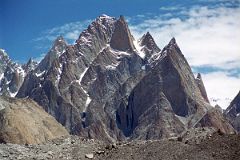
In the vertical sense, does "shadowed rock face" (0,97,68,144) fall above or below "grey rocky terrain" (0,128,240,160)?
above

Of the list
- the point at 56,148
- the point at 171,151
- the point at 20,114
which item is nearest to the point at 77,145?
the point at 56,148

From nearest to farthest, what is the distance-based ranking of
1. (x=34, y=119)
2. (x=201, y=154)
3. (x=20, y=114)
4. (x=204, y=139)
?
1. (x=201, y=154)
2. (x=204, y=139)
3. (x=20, y=114)
4. (x=34, y=119)

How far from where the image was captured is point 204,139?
29.6 m

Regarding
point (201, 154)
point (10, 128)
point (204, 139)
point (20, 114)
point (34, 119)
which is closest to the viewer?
point (201, 154)

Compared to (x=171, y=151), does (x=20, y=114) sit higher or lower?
higher

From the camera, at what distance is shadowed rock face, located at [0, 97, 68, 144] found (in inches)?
2190

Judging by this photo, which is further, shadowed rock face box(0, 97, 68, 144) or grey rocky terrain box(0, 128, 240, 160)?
shadowed rock face box(0, 97, 68, 144)

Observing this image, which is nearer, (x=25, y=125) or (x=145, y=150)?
(x=145, y=150)

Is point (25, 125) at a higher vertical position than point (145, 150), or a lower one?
higher

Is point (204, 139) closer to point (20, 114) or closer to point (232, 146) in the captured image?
point (232, 146)

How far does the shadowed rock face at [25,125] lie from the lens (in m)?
55.6

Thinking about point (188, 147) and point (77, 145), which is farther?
point (77, 145)

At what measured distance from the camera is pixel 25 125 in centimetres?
6072

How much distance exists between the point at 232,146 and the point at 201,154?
5.70 feet
